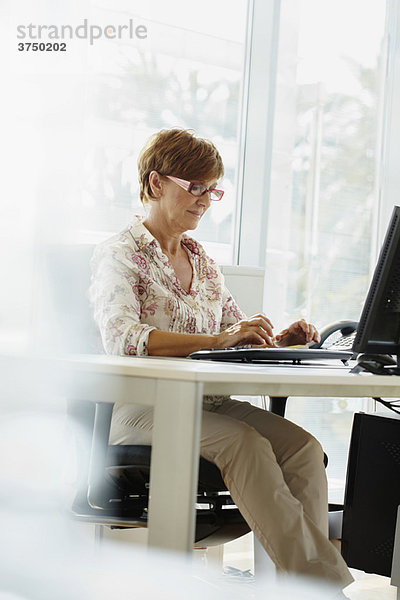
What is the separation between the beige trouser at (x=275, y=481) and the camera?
134 centimetres

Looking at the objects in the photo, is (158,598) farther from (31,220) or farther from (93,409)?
(31,220)

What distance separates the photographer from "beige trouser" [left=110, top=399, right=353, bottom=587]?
1.34 m

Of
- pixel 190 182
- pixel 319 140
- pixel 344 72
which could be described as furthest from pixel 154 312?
pixel 344 72

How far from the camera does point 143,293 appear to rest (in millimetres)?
1818

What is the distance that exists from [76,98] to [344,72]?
157 centimetres

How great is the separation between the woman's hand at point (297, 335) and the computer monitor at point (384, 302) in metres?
0.44

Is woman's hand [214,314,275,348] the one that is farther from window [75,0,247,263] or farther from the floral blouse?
window [75,0,247,263]

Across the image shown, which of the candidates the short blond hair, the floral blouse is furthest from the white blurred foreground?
the short blond hair

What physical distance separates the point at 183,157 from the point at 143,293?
0.41 meters

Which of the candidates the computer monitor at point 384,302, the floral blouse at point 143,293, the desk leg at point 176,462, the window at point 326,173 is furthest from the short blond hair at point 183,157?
the window at point 326,173

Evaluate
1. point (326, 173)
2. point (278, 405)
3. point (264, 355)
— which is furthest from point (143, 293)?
point (326, 173)

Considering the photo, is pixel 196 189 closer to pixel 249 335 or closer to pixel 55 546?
pixel 249 335

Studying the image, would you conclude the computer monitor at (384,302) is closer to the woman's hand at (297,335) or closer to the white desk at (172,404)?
the white desk at (172,404)

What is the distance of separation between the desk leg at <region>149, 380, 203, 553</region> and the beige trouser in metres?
0.38
